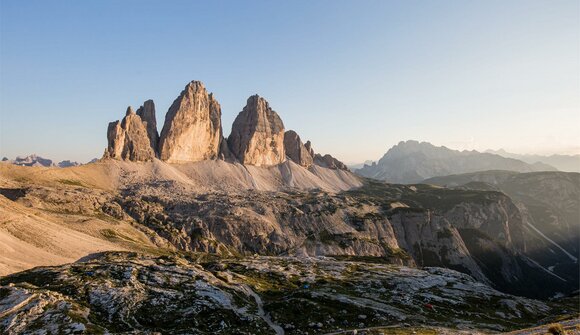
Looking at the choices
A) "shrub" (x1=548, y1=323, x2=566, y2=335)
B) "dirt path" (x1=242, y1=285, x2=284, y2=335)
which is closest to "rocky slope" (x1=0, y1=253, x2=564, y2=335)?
"dirt path" (x1=242, y1=285, x2=284, y2=335)

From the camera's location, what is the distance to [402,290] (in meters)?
118

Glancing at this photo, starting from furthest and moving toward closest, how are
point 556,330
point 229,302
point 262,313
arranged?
point 229,302 → point 262,313 → point 556,330

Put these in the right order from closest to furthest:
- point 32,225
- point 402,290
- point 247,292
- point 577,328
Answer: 1. point 577,328
2. point 247,292
3. point 402,290
4. point 32,225

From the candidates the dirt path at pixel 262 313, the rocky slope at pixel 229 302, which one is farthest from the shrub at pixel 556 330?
the dirt path at pixel 262 313

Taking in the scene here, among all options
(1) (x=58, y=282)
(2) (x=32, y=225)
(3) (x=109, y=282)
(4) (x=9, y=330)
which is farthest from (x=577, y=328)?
(2) (x=32, y=225)

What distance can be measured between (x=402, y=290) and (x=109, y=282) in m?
83.2

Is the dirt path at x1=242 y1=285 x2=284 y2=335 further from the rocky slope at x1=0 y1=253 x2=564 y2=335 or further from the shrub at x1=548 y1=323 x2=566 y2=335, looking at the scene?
the shrub at x1=548 y1=323 x2=566 y2=335

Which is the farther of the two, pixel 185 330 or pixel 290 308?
pixel 290 308

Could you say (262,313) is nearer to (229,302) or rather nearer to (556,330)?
(229,302)

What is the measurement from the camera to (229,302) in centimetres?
8394

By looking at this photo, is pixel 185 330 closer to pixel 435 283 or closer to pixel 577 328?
pixel 577 328

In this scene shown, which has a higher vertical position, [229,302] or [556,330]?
[556,330]

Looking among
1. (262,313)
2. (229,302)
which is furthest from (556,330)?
(229,302)

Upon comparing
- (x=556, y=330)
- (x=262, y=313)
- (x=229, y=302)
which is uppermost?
(x=556, y=330)
